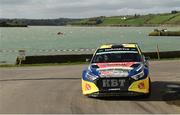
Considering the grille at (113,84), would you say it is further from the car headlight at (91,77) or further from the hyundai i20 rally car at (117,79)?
the car headlight at (91,77)

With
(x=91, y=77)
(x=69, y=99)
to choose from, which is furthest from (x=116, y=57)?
(x=69, y=99)

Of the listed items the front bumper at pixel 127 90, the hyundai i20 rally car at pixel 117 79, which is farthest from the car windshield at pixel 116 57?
the front bumper at pixel 127 90

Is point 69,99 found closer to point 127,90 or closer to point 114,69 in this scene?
point 114,69

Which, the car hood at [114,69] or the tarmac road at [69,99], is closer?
the tarmac road at [69,99]

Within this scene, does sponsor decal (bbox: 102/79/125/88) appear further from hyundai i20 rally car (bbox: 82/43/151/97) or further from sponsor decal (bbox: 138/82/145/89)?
sponsor decal (bbox: 138/82/145/89)

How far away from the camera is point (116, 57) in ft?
52.0

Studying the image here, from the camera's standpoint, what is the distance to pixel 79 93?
15.7 meters

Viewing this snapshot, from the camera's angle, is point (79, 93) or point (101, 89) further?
point (79, 93)

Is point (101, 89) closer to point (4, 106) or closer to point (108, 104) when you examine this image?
point (108, 104)

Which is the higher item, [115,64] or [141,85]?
[115,64]

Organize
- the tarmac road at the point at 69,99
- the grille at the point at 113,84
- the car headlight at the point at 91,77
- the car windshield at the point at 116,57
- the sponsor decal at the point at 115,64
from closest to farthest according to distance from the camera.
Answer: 1. the tarmac road at the point at 69,99
2. the grille at the point at 113,84
3. the car headlight at the point at 91,77
4. the sponsor decal at the point at 115,64
5. the car windshield at the point at 116,57

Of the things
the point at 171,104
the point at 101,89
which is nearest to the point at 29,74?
the point at 101,89

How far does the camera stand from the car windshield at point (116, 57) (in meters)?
15.6

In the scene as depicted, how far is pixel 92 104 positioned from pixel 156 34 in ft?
474
